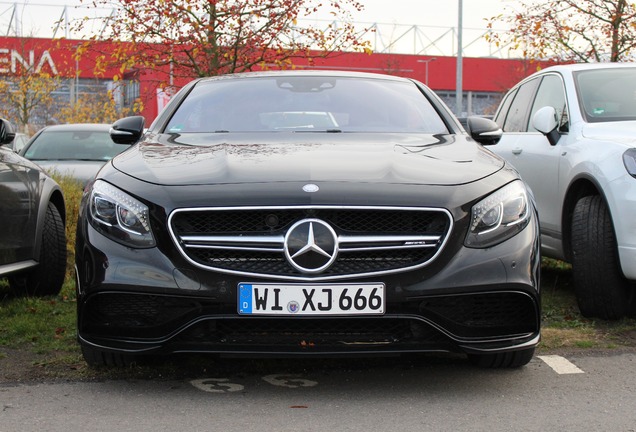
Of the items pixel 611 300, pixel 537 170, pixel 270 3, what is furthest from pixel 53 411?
pixel 270 3

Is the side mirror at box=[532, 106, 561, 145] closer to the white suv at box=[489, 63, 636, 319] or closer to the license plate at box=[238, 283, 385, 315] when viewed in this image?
the white suv at box=[489, 63, 636, 319]

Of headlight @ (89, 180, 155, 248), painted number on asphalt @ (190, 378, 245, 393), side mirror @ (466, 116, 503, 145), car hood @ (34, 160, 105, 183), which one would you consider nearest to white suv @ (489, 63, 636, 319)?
side mirror @ (466, 116, 503, 145)

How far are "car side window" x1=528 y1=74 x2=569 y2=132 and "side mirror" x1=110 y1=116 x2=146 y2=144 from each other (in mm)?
2790

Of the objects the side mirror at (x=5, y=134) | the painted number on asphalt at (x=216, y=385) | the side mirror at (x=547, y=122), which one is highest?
the side mirror at (x=547, y=122)

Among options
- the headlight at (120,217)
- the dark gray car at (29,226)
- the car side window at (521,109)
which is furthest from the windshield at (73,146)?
the headlight at (120,217)

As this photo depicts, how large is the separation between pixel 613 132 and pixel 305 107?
1871mm

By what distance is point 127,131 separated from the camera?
16.7ft

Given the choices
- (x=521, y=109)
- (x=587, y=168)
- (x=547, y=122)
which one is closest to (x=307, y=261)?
(x=587, y=168)

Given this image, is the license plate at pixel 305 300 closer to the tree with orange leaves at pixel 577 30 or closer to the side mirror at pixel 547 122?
the side mirror at pixel 547 122

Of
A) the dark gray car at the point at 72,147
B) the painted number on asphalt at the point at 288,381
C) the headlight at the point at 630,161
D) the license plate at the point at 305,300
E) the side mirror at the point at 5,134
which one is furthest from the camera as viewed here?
the dark gray car at the point at 72,147

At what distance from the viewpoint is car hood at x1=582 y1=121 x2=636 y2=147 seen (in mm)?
5356

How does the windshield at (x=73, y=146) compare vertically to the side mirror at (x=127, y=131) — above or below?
below

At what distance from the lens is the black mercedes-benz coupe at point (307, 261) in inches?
144

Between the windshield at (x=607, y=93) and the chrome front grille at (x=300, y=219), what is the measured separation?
2.82m
